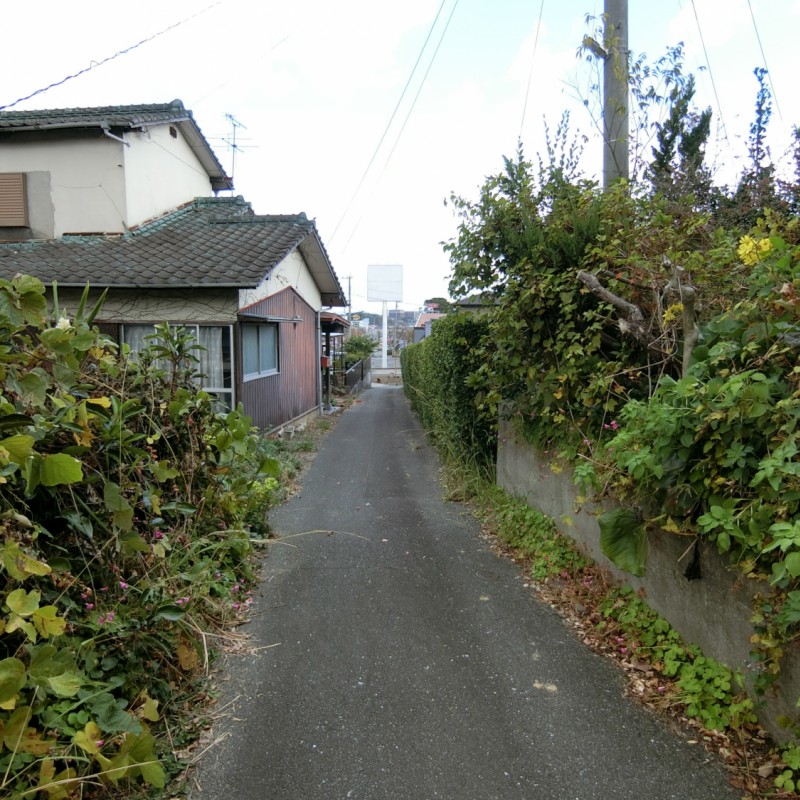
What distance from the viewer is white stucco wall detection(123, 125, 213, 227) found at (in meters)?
10.7

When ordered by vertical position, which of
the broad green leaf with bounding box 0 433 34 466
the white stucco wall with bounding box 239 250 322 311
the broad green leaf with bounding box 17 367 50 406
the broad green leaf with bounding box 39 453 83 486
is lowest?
the broad green leaf with bounding box 39 453 83 486

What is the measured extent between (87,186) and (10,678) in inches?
438

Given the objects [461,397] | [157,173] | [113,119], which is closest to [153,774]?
[461,397]

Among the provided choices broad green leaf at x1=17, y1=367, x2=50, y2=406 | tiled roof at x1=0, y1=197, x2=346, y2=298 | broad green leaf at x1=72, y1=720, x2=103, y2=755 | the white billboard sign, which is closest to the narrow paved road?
broad green leaf at x1=72, y1=720, x2=103, y2=755

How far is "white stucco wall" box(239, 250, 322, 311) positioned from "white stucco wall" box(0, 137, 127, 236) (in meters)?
3.07

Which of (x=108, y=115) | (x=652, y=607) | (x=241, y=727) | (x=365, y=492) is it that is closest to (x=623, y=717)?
(x=652, y=607)

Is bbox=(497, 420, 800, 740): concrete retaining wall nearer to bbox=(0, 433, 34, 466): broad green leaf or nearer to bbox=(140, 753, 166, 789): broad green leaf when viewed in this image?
bbox=(140, 753, 166, 789): broad green leaf

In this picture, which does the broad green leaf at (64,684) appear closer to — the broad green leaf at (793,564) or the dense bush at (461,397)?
the broad green leaf at (793,564)

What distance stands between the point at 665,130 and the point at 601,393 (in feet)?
23.2

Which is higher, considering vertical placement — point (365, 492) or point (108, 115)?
point (108, 115)

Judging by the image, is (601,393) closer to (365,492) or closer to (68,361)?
(68,361)

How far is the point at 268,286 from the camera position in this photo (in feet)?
33.7

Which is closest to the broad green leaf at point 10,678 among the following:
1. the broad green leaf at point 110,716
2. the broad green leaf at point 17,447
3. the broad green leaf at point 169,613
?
the broad green leaf at point 110,716

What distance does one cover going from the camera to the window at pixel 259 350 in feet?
31.1
